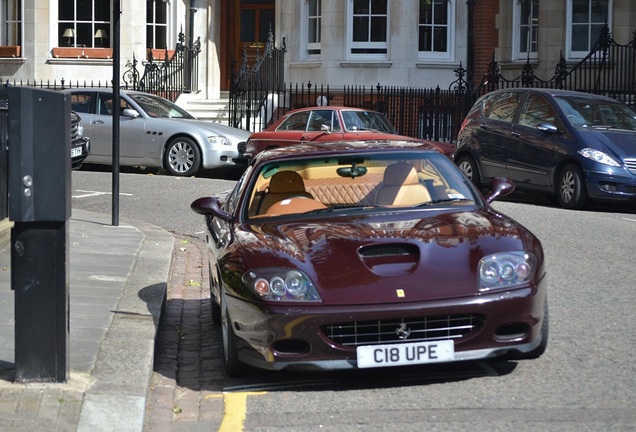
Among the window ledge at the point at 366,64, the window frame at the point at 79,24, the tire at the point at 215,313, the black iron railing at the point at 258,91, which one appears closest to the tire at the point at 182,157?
the black iron railing at the point at 258,91

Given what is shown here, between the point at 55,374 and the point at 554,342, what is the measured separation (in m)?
3.31

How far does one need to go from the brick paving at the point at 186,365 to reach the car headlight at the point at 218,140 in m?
9.08

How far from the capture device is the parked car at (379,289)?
6164 mm

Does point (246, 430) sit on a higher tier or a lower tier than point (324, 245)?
lower

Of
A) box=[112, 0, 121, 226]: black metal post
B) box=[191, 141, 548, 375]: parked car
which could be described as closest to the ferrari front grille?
box=[191, 141, 548, 375]: parked car

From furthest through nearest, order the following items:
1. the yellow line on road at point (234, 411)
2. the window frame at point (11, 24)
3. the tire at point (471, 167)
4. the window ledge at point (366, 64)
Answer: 1. the window frame at point (11, 24)
2. the window ledge at point (366, 64)
3. the tire at point (471, 167)
4. the yellow line on road at point (234, 411)

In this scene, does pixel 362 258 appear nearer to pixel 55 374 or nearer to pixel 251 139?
pixel 55 374

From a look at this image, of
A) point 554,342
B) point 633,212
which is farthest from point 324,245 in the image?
point 633,212

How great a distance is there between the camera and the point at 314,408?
6031 mm

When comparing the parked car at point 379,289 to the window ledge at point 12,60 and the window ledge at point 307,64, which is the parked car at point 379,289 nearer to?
the window ledge at point 307,64

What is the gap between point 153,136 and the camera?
792 inches

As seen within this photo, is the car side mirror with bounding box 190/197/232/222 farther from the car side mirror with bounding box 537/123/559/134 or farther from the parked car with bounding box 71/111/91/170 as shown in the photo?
the car side mirror with bounding box 537/123/559/134

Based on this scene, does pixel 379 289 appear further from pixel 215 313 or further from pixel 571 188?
pixel 571 188

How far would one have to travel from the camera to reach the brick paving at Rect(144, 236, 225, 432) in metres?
5.98
